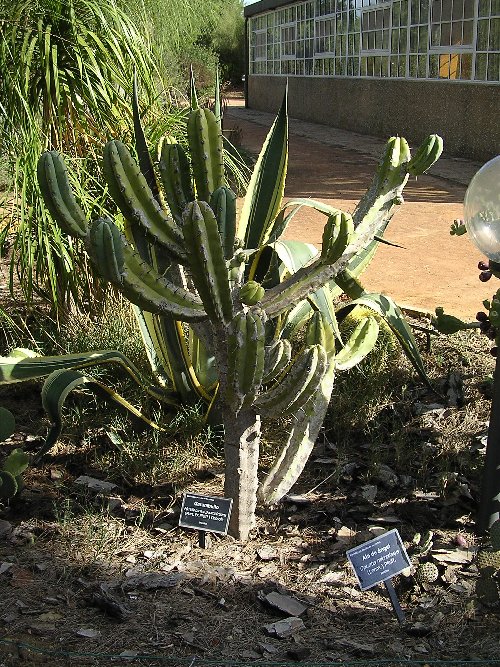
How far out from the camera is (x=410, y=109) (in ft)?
45.3

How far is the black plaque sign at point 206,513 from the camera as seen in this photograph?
102 inches

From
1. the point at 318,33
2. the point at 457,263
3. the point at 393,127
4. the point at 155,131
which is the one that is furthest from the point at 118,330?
the point at 318,33

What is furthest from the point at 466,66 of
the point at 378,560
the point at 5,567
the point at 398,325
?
the point at 5,567

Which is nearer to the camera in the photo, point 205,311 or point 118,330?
point 205,311

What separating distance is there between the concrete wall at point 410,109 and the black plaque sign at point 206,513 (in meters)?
9.45

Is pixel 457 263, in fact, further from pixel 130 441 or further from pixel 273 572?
pixel 273 572

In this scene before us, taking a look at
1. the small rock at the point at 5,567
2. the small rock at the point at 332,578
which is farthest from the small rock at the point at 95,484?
the small rock at the point at 332,578

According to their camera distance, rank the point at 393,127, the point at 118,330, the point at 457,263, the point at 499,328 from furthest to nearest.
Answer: the point at 393,127
the point at 457,263
the point at 118,330
the point at 499,328

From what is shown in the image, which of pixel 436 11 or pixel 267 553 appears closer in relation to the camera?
pixel 267 553

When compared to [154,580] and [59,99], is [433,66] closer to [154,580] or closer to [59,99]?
[59,99]

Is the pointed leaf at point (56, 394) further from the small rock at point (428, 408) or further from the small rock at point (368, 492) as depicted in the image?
the small rock at point (428, 408)

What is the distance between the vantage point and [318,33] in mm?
18797

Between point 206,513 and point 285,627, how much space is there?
0.44m

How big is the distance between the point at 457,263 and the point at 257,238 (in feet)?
10.7
